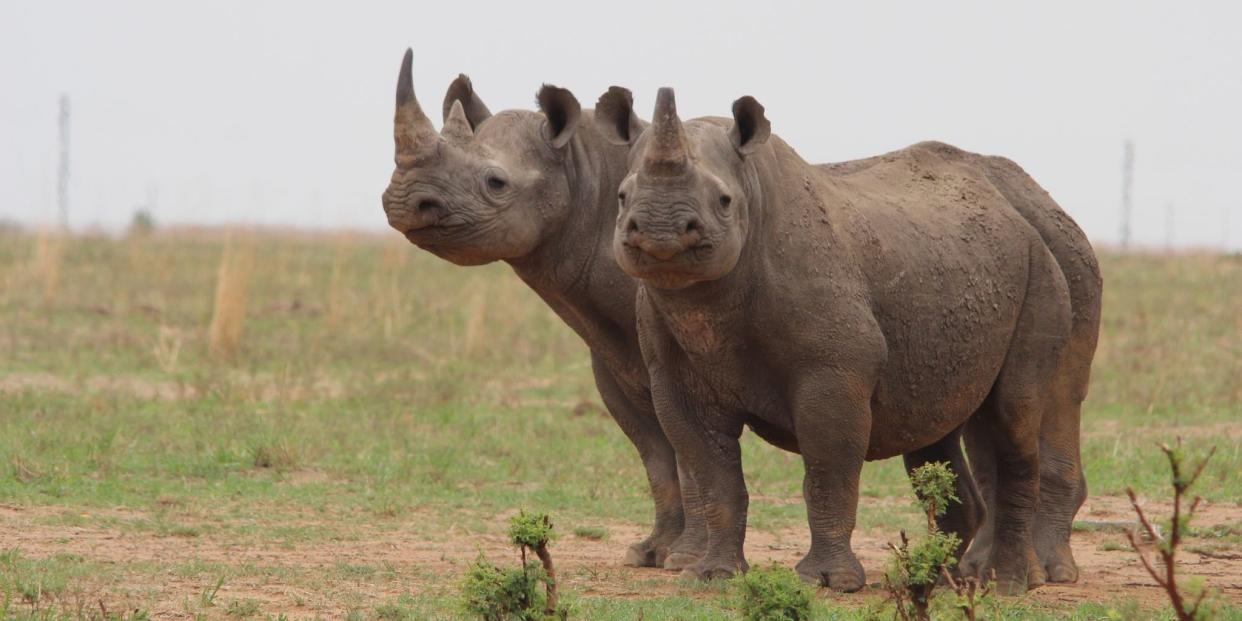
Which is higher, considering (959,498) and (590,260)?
(590,260)

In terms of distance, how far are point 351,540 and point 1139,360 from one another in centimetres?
959

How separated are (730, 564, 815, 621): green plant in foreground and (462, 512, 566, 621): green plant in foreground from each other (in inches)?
23.9

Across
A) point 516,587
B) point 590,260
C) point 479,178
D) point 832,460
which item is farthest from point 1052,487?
point 516,587

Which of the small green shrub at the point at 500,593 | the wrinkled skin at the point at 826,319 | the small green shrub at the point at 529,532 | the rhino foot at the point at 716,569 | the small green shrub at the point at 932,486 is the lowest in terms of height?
the rhino foot at the point at 716,569

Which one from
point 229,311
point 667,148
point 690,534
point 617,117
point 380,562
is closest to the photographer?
point 667,148

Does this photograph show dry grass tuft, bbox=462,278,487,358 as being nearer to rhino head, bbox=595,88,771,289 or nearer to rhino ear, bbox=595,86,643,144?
rhino ear, bbox=595,86,643,144

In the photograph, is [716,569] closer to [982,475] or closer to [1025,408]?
[1025,408]

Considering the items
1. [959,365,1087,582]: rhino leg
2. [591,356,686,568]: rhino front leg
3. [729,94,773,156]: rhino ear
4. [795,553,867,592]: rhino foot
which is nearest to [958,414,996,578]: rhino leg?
[959,365,1087,582]: rhino leg

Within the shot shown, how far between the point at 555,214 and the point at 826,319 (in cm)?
156

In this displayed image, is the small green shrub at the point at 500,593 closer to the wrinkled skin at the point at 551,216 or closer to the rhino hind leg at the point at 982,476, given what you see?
the wrinkled skin at the point at 551,216

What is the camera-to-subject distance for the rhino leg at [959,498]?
7605 mm

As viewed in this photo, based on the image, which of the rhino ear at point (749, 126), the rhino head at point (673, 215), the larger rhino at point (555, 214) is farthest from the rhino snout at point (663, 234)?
the larger rhino at point (555, 214)

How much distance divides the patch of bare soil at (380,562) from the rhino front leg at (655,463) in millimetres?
223

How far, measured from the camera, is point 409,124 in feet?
22.2
